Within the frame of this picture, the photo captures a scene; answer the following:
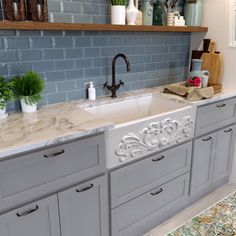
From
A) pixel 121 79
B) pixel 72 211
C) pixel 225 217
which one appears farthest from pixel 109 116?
pixel 225 217

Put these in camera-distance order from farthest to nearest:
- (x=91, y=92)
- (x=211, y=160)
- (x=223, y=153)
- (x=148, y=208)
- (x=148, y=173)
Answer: (x=223, y=153), (x=211, y=160), (x=91, y=92), (x=148, y=208), (x=148, y=173)

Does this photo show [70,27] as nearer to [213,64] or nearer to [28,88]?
[28,88]

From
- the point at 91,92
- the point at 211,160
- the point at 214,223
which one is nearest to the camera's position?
the point at 91,92

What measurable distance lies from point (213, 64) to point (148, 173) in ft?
4.13

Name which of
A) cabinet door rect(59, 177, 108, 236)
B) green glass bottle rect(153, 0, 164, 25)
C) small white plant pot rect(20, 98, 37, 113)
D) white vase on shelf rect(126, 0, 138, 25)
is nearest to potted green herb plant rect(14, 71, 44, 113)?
small white plant pot rect(20, 98, 37, 113)

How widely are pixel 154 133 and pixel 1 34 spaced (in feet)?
Answer: 3.87

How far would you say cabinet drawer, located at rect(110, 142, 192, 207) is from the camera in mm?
1718

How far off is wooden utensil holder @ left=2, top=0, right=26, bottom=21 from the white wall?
1.73 meters

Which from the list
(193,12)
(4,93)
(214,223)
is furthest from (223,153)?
(4,93)

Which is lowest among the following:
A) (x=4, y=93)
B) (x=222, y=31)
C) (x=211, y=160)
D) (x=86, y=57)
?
(x=211, y=160)

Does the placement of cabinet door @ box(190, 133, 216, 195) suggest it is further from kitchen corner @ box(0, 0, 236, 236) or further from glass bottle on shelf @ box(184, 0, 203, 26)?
glass bottle on shelf @ box(184, 0, 203, 26)

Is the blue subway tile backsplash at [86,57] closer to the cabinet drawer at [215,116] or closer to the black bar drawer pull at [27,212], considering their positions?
the cabinet drawer at [215,116]

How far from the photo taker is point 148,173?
1.87m

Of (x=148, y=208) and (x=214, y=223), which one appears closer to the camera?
(x=148, y=208)
